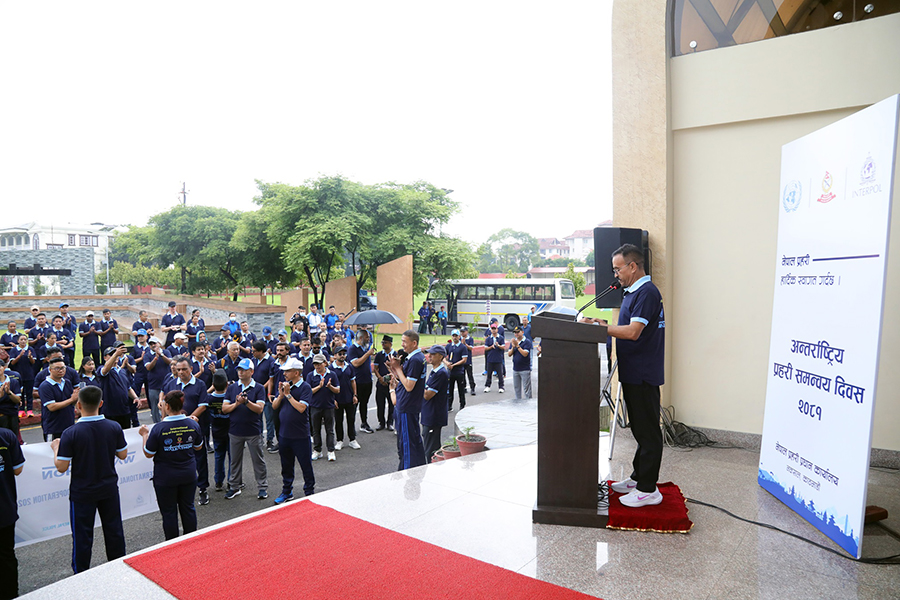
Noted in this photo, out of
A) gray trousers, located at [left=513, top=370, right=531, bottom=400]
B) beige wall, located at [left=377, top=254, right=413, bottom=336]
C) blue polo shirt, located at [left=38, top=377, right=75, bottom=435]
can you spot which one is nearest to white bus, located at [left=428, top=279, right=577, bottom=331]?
beige wall, located at [left=377, top=254, right=413, bottom=336]

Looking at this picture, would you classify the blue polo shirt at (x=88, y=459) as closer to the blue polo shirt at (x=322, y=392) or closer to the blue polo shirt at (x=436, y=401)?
the blue polo shirt at (x=436, y=401)

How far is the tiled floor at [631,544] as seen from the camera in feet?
10.7

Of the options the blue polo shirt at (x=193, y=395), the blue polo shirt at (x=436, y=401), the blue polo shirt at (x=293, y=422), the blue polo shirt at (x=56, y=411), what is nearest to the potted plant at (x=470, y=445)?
the blue polo shirt at (x=436, y=401)

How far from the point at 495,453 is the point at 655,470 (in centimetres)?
256

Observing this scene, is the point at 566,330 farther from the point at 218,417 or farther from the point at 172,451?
the point at 218,417

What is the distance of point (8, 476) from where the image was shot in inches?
179

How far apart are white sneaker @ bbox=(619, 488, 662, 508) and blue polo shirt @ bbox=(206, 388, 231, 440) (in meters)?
5.61

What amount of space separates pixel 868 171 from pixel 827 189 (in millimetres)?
477

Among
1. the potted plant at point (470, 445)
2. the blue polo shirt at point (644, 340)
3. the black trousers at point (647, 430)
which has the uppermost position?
the blue polo shirt at point (644, 340)

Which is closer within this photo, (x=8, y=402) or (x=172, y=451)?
(x=172, y=451)

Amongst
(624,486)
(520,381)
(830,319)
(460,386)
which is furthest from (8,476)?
(520,381)

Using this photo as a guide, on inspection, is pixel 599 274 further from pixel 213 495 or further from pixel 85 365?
pixel 85 365

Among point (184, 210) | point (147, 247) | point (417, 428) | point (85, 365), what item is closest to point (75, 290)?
point (147, 247)

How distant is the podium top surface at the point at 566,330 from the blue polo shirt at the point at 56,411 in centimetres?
717
